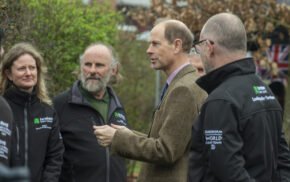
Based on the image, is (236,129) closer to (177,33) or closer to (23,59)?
(177,33)

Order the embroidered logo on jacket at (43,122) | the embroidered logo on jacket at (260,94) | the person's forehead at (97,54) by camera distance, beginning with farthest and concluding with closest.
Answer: the person's forehead at (97,54), the embroidered logo on jacket at (43,122), the embroidered logo on jacket at (260,94)

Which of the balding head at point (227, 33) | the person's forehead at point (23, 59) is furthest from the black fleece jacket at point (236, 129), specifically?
the person's forehead at point (23, 59)

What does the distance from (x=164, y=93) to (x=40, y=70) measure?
1430mm

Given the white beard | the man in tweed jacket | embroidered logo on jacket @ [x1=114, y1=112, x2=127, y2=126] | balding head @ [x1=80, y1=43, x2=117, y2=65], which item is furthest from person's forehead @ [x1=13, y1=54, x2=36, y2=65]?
the man in tweed jacket

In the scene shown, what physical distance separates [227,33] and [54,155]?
7.73 feet

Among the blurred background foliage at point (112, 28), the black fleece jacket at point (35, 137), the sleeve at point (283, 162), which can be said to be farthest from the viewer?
the blurred background foliage at point (112, 28)

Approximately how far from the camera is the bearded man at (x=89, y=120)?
6992 mm

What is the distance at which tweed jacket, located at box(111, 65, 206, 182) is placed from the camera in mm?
5523

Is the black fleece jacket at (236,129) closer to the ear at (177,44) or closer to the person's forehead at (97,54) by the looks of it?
the ear at (177,44)

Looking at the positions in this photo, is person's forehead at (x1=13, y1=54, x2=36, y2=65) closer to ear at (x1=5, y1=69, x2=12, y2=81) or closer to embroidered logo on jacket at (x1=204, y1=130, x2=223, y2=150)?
ear at (x1=5, y1=69, x2=12, y2=81)

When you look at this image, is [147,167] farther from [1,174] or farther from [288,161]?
[1,174]

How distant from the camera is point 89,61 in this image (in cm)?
736

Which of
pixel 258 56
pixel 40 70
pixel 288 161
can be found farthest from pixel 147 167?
pixel 258 56

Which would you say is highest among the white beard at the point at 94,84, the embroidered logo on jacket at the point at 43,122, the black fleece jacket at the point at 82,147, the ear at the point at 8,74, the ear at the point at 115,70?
the ear at the point at 8,74
